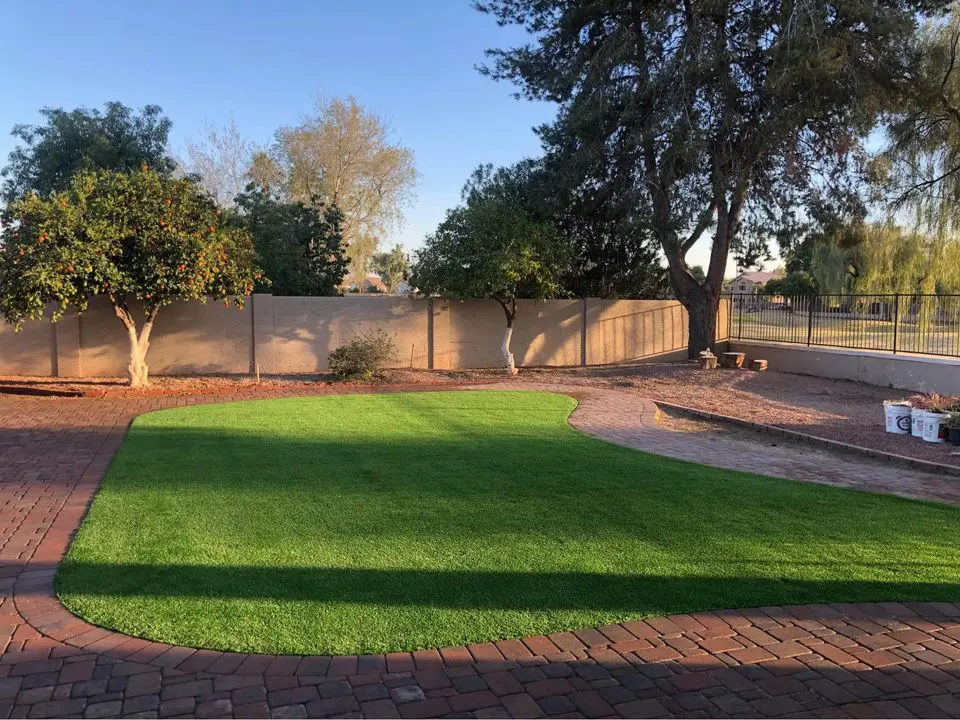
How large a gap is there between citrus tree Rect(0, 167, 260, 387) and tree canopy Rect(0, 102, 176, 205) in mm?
9772

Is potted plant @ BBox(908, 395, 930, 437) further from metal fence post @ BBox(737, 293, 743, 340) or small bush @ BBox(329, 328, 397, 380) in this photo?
metal fence post @ BBox(737, 293, 743, 340)

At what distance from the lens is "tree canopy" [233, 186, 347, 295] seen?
2058 cm

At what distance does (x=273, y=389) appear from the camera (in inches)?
587

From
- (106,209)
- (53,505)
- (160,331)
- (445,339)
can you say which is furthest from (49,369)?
(53,505)

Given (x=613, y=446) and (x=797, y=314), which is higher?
(x=797, y=314)

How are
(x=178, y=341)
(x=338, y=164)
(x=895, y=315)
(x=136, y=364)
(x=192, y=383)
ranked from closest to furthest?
1. (x=136, y=364)
2. (x=192, y=383)
3. (x=895, y=315)
4. (x=178, y=341)
5. (x=338, y=164)

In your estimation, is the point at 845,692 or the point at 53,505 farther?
the point at 53,505

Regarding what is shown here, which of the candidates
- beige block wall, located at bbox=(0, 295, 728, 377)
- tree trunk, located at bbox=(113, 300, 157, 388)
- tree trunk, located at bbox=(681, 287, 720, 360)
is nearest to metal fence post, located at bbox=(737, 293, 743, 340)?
beige block wall, located at bbox=(0, 295, 728, 377)

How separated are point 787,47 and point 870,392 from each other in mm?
7333

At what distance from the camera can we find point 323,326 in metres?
18.2

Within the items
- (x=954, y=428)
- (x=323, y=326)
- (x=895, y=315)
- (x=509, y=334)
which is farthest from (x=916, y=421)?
(x=323, y=326)

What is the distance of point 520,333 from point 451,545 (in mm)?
15151

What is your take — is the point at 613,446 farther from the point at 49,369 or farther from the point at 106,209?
the point at 49,369

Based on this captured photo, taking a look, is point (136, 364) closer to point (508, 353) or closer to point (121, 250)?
point (121, 250)
